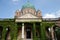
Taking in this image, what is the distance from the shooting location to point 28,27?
1320 inches

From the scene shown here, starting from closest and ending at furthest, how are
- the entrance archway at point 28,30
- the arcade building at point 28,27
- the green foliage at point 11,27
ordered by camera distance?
the green foliage at point 11,27 < the arcade building at point 28,27 < the entrance archway at point 28,30

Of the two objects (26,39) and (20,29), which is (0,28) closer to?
(20,29)

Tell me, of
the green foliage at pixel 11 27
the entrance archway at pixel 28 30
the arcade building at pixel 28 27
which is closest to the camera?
the green foliage at pixel 11 27

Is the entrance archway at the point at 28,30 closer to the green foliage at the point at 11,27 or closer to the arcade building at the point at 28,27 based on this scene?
the arcade building at the point at 28,27

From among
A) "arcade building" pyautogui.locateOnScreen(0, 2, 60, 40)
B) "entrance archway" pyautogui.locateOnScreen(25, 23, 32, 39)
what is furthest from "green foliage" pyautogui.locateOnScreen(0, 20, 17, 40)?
"entrance archway" pyautogui.locateOnScreen(25, 23, 32, 39)

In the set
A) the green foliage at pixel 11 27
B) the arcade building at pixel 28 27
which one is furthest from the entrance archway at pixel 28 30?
the green foliage at pixel 11 27

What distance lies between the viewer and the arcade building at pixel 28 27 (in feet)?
103

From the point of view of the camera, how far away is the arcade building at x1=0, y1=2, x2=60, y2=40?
103ft

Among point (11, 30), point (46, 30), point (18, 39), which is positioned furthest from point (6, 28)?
point (46, 30)

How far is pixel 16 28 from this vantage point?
3167 cm

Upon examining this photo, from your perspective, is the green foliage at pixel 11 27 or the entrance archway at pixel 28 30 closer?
Answer: the green foliage at pixel 11 27

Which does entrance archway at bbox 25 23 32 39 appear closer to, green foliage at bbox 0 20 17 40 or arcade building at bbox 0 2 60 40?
arcade building at bbox 0 2 60 40

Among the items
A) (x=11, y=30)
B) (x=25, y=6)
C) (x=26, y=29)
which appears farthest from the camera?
(x=25, y=6)

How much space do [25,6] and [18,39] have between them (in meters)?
13.9
